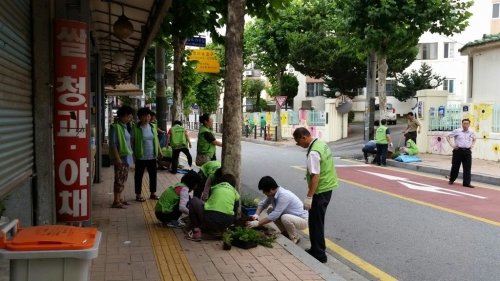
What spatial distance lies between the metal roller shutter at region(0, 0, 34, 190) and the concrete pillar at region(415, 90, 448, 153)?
Result: 676 inches

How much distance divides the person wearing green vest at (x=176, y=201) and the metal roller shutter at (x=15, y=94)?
189 centimetres

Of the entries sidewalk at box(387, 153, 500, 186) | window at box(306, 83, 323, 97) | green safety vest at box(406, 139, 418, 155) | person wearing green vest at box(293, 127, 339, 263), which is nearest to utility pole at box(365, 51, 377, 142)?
sidewalk at box(387, 153, 500, 186)

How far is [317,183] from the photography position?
226 inches

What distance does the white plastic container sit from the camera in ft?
8.92

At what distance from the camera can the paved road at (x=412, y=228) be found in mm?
5906

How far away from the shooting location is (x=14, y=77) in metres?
4.73

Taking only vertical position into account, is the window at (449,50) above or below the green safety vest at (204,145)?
above

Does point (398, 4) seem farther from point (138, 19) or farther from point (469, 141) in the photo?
point (138, 19)

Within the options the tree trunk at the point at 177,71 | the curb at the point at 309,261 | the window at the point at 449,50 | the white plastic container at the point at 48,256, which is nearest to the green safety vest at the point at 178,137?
the tree trunk at the point at 177,71

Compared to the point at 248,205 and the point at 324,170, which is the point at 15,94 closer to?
the point at 324,170

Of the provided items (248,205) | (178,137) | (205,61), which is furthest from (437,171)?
(205,61)

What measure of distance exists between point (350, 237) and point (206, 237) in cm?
222

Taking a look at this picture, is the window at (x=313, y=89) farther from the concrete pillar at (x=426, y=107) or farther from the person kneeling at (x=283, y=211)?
the person kneeling at (x=283, y=211)

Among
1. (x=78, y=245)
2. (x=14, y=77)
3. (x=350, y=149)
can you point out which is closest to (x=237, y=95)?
(x=14, y=77)
